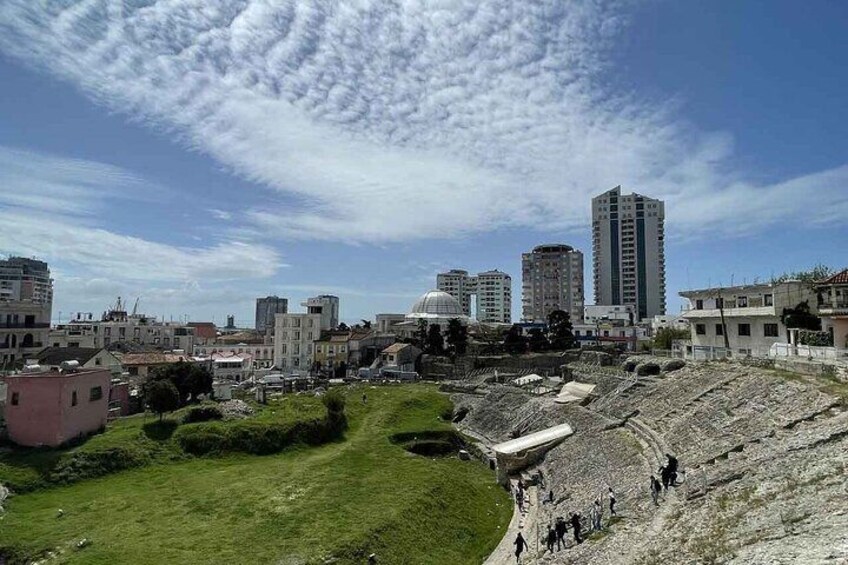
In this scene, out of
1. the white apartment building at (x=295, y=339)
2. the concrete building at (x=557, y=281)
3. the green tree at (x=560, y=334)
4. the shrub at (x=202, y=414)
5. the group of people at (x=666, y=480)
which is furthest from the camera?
the concrete building at (x=557, y=281)

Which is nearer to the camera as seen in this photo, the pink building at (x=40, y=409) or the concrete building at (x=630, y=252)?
the pink building at (x=40, y=409)

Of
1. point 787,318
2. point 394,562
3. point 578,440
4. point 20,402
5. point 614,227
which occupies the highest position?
point 614,227

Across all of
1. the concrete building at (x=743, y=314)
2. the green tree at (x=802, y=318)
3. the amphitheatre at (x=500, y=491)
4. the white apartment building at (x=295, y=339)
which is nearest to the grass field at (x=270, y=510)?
the amphitheatre at (x=500, y=491)

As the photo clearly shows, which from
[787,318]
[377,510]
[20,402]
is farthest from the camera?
[787,318]

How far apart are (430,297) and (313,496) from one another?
381 ft

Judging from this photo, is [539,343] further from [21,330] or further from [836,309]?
A: [21,330]

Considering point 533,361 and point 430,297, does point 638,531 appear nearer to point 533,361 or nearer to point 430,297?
point 533,361

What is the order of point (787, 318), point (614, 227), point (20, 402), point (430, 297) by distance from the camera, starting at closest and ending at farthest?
1. point (20, 402)
2. point (787, 318)
3. point (430, 297)
4. point (614, 227)

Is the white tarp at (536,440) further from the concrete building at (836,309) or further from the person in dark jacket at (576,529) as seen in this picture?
the concrete building at (836,309)

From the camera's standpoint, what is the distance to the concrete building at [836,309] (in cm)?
3778

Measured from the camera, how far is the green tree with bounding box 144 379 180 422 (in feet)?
144

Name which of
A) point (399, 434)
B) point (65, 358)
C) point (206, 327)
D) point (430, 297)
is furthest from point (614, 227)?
point (65, 358)

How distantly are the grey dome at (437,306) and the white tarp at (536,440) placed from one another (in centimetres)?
9642

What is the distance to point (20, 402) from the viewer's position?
3978 cm
